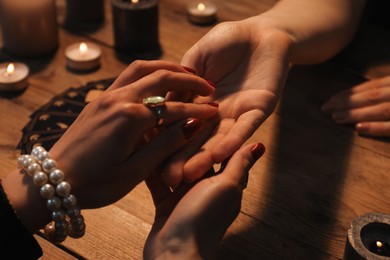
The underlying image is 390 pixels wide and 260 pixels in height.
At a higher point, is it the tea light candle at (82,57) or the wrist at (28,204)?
the wrist at (28,204)

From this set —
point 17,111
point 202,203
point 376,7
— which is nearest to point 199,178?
point 202,203

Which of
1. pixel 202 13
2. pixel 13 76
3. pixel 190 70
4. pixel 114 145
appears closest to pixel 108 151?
pixel 114 145

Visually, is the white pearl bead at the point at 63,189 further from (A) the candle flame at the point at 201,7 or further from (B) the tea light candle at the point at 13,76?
(A) the candle flame at the point at 201,7

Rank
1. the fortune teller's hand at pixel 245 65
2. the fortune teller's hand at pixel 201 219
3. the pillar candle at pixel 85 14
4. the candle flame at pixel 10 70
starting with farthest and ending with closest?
the pillar candle at pixel 85 14, the candle flame at pixel 10 70, the fortune teller's hand at pixel 245 65, the fortune teller's hand at pixel 201 219

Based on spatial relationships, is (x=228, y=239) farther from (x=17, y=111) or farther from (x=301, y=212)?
(x=17, y=111)

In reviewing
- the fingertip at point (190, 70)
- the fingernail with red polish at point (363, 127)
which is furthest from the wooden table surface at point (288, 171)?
the fingertip at point (190, 70)

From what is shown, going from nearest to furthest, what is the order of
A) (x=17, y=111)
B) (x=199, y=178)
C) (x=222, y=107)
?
(x=199, y=178), (x=222, y=107), (x=17, y=111)

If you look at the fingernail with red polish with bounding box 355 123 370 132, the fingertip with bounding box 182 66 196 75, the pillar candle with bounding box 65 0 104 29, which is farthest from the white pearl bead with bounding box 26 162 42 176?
the pillar candle with bounding box 65 0 104 29

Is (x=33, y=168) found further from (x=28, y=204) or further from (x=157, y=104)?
(x=157, y=104)
